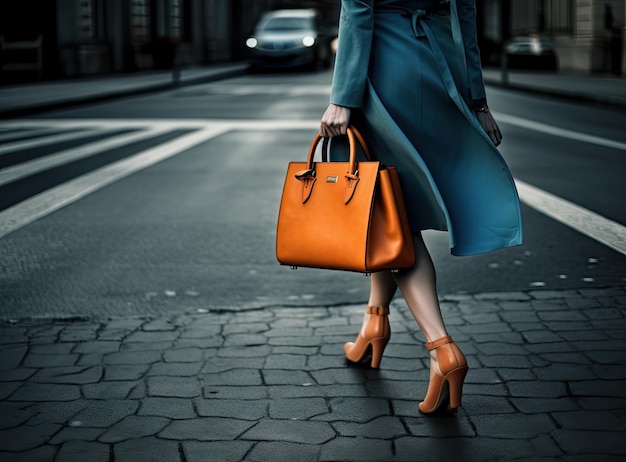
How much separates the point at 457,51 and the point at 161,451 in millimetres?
1645

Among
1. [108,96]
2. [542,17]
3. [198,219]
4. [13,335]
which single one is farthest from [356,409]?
[542,17]

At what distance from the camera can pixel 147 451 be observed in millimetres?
3273

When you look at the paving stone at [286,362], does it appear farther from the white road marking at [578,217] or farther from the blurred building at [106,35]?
the blurred building at [106,35]

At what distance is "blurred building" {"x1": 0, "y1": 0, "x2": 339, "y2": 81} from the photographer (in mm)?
29094

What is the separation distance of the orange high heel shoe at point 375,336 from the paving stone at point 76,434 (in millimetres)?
1109

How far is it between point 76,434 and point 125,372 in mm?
725

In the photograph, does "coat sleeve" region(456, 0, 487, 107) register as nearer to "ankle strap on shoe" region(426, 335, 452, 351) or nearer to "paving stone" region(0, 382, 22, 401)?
"ankle strap on shoe" region(426, 335, 452, 351)

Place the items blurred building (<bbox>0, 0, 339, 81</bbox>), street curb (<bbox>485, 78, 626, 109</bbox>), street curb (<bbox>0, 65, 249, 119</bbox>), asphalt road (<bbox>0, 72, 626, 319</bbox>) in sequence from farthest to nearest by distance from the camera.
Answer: blurred building (<bbox>0, 0, 339, 81</bbox>)
street curb (<bbox>485, 78, 626, 109</bbox>)
street curb (<bbox>0, 65, 249, 119</bbox>)
asphalt road (<bbox>0, 72, 626, 319</bbox>)

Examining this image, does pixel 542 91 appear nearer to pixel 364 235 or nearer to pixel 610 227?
pixel 610 227

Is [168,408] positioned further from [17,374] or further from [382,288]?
[382,288]

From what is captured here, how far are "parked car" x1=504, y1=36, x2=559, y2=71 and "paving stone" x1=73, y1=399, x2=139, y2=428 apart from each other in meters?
36.2

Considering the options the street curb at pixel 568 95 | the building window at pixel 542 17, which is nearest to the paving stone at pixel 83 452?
the street curb at pixel 568 95

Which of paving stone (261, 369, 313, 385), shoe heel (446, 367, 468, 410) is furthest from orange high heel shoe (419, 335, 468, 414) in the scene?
paving stone (261, 369, 313, 385)

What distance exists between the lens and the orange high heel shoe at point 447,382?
3.58 meters
